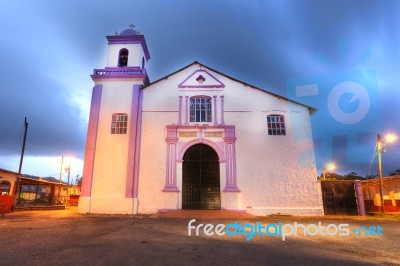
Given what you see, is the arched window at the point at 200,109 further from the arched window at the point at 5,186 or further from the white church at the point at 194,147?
the arched window at the point at 5,186

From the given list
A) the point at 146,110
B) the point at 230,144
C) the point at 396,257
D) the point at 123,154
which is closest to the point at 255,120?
the point at 230,144

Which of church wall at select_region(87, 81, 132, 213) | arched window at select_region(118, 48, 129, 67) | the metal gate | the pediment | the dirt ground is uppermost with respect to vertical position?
arched window at select_region(118, 48, 129, 67)

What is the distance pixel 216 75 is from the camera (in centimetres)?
1703

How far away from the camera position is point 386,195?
71.6 ft

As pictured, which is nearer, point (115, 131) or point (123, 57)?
point (115, 131)

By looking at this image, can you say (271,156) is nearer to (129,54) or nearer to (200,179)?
(200,179)

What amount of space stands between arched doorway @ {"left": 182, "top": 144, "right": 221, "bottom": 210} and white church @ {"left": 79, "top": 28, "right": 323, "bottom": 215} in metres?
0.06

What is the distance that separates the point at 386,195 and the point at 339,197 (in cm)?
1053

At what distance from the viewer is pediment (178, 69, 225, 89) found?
1670 centimetres

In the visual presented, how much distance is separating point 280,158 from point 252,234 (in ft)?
27.0

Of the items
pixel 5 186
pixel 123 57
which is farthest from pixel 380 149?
pixel 5 186

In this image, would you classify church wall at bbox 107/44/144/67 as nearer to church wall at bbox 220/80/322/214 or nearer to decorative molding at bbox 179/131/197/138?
decorative molding at bbox 179/131/197/138

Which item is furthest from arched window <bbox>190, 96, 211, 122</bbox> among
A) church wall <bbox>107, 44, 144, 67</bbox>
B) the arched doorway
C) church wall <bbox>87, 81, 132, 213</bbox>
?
church wall <bbox>107, 44, 144, 67</bbox>

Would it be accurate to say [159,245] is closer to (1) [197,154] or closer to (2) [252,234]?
(2) [252,234]
